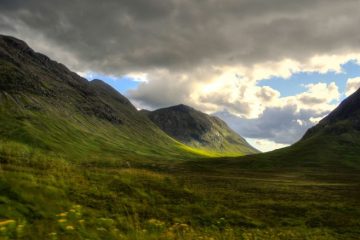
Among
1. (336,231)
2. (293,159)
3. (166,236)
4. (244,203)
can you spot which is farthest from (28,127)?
(166,236)

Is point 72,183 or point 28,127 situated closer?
point 72,183

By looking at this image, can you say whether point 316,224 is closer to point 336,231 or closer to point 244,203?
point 336,231

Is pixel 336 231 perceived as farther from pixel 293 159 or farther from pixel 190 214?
pixel 293 159

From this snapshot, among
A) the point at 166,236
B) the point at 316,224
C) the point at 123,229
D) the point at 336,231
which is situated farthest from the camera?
the point at 316,224

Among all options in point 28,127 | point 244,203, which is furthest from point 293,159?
point 244,203

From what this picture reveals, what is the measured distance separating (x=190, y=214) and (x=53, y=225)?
23.3m

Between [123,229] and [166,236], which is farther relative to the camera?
[123,229]

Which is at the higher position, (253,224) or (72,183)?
(72,183)

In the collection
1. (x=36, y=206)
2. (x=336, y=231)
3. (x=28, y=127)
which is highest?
(x=28, y=127)

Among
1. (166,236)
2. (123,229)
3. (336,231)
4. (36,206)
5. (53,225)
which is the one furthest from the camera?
(336,231)

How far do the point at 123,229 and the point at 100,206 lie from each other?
17658mm

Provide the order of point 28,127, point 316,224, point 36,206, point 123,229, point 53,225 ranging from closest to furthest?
point 53,225
point 123,229
point 36,206
point 316,224
point 28,127

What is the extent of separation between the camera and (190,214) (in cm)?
3148

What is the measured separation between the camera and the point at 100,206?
95.2 feet
